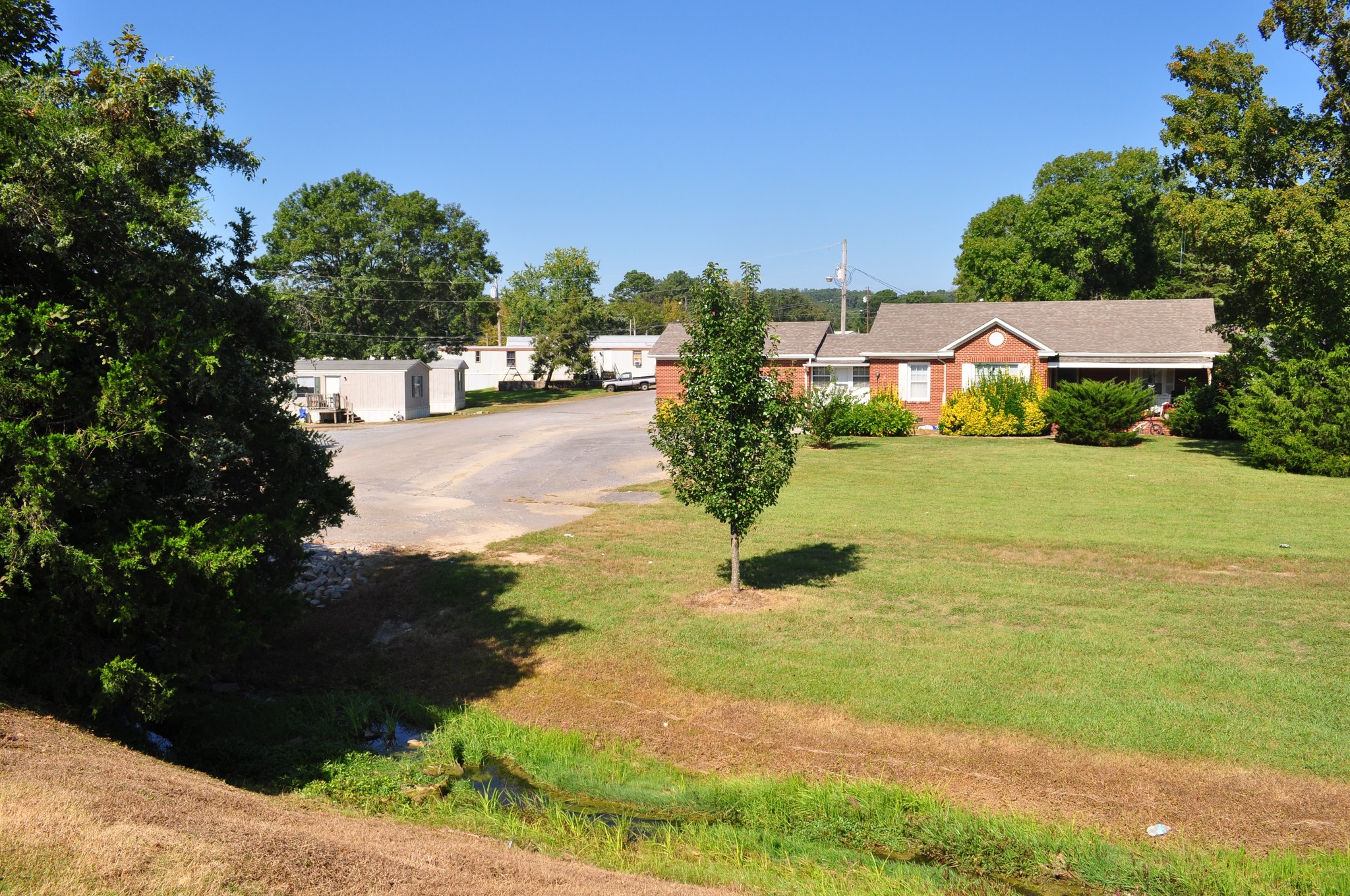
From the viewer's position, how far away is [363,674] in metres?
10.9

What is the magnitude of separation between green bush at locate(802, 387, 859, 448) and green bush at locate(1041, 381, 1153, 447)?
709 cm

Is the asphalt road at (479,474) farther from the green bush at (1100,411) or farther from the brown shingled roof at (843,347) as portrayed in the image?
the green bush at (1100,411)

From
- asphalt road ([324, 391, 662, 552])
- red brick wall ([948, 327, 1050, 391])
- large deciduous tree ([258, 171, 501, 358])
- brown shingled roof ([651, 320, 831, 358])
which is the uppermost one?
large deciduous tree ([258, 171, 501, 358])

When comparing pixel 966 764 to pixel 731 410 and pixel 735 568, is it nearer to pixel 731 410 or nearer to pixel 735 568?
pixel 735 568

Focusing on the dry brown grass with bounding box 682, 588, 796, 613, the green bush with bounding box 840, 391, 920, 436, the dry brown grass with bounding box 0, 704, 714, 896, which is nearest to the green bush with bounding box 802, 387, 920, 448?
the green bush with bounding box 840, 391, 920, 436

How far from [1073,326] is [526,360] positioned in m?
44.2

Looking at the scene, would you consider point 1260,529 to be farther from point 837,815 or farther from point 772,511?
point 837,815

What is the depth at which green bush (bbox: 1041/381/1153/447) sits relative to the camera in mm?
29969

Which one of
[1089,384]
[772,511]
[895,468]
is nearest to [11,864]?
[772,511]

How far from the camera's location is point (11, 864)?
4.36 meters

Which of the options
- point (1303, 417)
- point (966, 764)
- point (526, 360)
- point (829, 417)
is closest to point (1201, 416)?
point (1303, 417)

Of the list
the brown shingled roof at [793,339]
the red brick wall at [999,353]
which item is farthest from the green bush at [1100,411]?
the brown shingled roof at [793,339]

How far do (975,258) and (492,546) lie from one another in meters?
54.0

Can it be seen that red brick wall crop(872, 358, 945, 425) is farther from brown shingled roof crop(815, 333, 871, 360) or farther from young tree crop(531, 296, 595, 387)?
young tree crop(531, 296, 595, 387)
